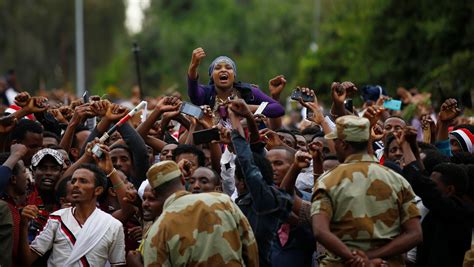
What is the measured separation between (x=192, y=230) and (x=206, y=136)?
200cm

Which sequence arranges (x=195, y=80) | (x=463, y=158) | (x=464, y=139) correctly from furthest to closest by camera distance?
(x=464, y=139)
(x=195, y=80)
(x=463, y=158)

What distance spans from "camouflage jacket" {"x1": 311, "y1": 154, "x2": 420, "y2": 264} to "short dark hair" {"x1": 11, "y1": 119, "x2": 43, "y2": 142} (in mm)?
4045

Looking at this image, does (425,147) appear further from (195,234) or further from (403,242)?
(195,234)

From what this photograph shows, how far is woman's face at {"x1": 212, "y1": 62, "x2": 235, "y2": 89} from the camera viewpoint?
11703 mm

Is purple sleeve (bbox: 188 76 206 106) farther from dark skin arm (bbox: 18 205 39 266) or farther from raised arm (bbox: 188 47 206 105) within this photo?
dark skin arm (bbox: 18 205 39 266)

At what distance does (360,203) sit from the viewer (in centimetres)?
855

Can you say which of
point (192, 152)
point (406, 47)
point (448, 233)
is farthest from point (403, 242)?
point (406, 47)

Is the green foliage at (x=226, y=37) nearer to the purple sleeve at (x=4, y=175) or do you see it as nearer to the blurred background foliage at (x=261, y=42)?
the blurred background foliage at (x=261, y=42)

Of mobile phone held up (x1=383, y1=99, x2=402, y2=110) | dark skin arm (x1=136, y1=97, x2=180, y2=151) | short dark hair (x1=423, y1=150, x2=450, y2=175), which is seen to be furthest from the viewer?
mobile phone held up (x1=383, y1=99, x2=402, y2=110)

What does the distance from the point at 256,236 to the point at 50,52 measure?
125 ft

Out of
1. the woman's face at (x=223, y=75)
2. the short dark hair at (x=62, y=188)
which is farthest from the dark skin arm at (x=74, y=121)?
the short dark hair at (x=62, y=188)

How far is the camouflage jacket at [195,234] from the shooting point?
824 centimetres

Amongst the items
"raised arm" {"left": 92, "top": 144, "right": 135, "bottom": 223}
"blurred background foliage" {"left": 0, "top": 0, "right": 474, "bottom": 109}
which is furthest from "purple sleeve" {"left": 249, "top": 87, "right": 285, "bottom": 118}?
"blurred background foliage" {"left": 0, "top": 0, "right": 474, "bottom": 109}

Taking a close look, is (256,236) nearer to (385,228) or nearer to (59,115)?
(385,228)
